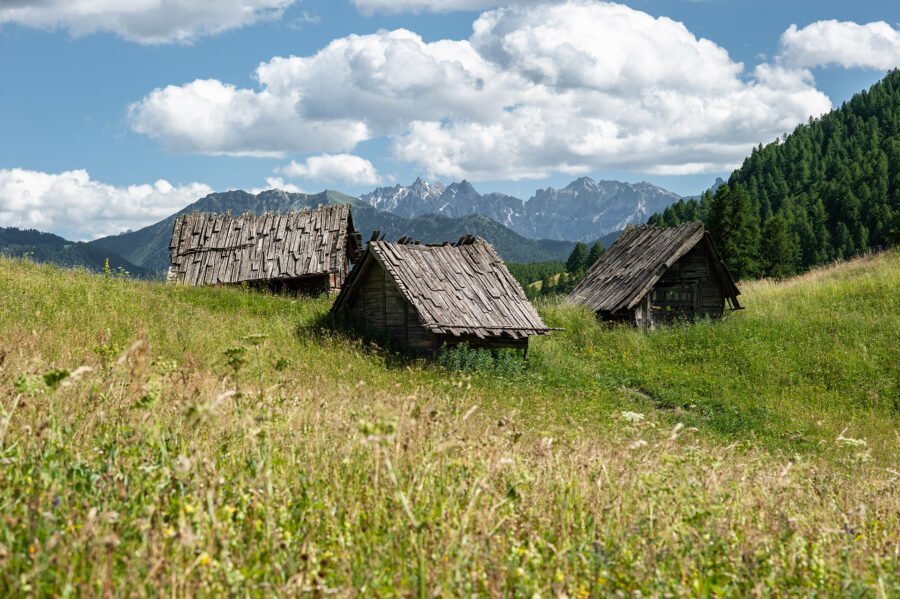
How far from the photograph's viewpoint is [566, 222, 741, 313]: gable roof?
3028 cm

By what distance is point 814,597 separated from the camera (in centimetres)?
376

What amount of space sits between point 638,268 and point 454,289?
1238 cm

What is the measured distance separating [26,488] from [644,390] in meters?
19.7

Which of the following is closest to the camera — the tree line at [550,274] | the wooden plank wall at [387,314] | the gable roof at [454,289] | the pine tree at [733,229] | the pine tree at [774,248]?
the gable roof at [454,289]

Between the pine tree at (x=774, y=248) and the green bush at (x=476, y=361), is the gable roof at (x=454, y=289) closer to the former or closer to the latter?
the green bush at (x=476, y=361)

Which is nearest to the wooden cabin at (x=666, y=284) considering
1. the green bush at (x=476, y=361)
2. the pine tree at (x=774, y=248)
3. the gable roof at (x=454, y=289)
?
the gable roof at (x=454, y=289)

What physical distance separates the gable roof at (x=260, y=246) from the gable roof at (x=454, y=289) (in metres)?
11.4

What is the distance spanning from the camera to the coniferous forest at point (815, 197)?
61625 millimetres

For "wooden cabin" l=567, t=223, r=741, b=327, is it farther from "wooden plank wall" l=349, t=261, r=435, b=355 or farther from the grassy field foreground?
the grassy field foreground

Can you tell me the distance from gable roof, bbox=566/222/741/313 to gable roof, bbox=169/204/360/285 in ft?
37.6

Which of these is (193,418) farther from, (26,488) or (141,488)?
(26,488)

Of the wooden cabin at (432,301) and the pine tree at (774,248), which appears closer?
the wooden cabin at (432,301)

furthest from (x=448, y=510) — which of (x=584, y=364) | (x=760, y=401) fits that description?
(x=584, y=364)

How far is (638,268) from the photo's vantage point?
3186 cm
